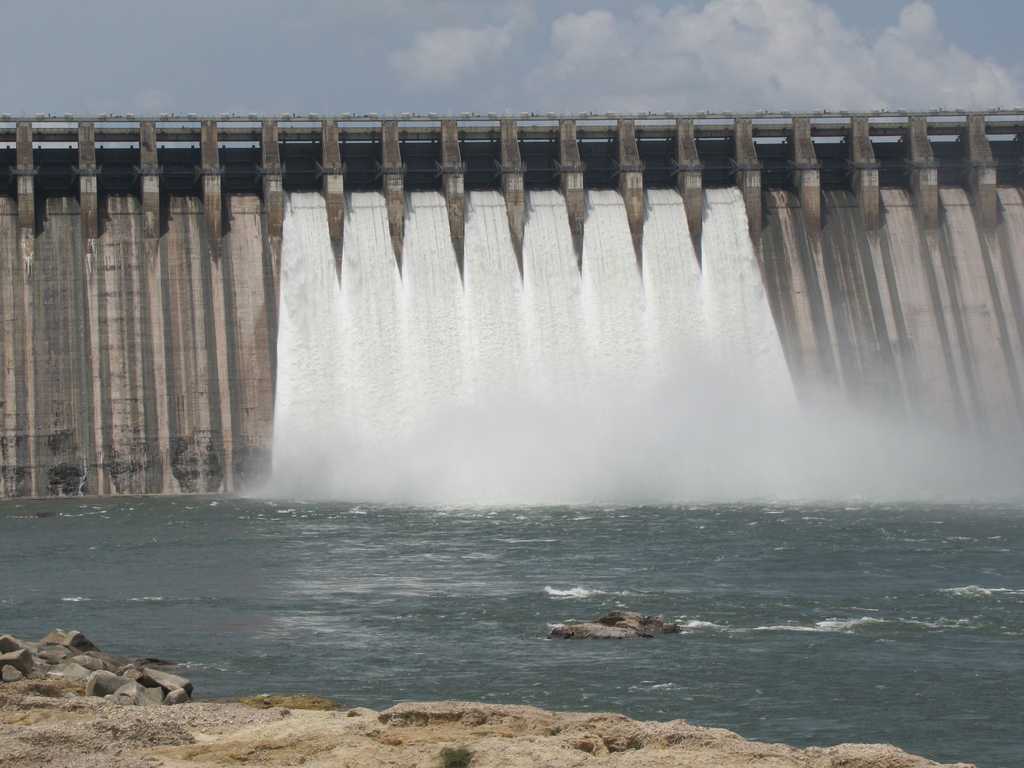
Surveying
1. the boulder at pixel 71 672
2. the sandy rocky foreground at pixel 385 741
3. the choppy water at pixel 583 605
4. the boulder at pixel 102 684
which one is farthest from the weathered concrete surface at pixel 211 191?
the sandy rocky foreground at pixel 385 741

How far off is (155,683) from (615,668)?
1034 centimetres

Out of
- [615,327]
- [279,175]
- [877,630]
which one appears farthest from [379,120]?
[877,630]

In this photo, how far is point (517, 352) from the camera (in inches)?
3275

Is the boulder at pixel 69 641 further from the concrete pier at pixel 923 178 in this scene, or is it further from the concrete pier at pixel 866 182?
the concrete pier at pixel 923 178

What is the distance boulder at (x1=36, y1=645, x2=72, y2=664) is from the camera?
1286 inches

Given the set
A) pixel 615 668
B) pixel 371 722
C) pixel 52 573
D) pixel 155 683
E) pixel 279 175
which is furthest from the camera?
pixel 279 175

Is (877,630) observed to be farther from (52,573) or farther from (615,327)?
(615,327)

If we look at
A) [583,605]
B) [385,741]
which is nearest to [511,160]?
[583,605]

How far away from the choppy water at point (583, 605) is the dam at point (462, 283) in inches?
392

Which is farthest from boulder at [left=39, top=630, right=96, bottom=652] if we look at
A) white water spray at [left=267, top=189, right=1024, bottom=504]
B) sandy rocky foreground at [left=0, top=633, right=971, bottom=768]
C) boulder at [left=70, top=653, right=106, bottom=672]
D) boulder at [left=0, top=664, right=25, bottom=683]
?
white water spray at [left=267, top=189, right=1024, bottom=504]

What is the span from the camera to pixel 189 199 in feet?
274

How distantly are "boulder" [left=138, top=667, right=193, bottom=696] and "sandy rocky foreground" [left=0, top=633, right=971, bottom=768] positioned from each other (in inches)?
186

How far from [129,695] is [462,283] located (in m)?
57.2

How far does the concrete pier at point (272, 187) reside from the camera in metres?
83.0
